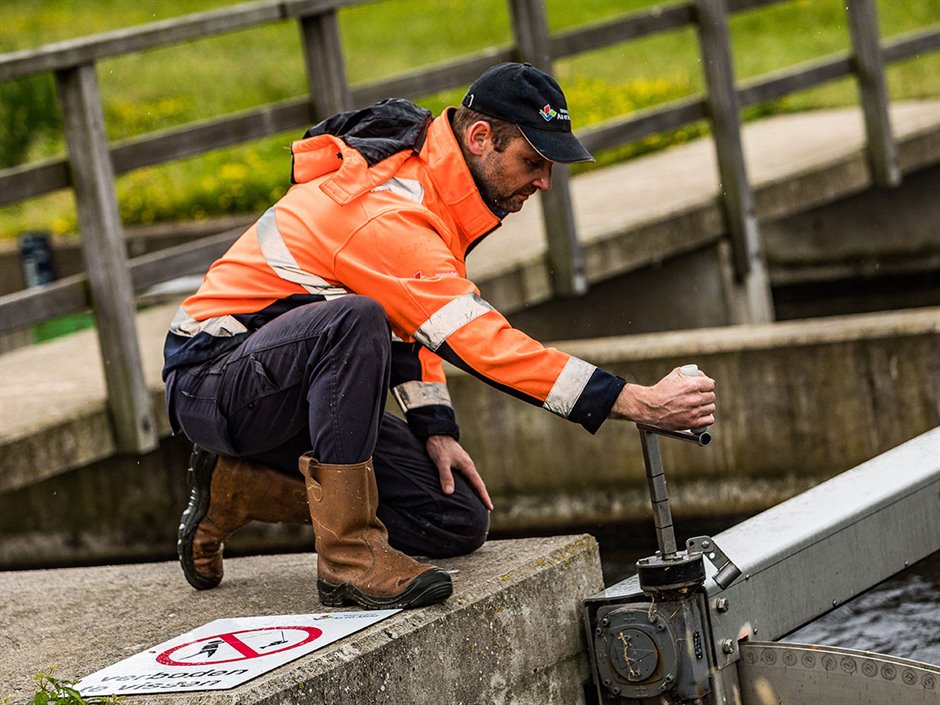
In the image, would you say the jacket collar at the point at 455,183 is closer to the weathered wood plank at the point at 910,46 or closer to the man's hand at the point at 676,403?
the man's hand at the point at 676,403

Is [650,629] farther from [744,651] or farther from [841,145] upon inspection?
[841,145]

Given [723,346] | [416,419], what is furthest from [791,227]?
[416,419]

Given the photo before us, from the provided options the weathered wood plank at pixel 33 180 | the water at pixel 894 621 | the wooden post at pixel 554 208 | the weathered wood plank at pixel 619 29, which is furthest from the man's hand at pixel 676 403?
the weathered wood plank at pixel 619 29

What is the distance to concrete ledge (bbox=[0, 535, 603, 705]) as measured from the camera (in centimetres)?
339

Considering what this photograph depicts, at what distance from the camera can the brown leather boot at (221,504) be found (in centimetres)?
411

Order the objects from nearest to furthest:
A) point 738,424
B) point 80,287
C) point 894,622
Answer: point 894,622 → point 80,287 → point 738,424

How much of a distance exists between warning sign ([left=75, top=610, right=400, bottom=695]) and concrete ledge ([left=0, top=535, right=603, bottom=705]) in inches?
1.9

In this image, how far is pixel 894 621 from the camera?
5027 mm

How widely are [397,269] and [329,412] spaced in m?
0.35

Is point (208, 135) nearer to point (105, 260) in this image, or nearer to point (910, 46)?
point (105, 260)

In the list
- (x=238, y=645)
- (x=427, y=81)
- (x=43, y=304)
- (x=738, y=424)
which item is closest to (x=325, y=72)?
(x=427, y=81)

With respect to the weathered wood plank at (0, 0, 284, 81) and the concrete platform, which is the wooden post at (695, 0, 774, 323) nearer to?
the concrete platform

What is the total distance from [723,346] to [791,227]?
164 inches

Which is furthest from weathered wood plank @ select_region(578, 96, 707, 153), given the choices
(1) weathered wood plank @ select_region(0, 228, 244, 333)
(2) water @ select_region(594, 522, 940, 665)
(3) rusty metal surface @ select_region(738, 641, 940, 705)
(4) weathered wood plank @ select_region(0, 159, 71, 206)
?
(3) rusty metal surface @ select_region(738, 641, 940, 705)
